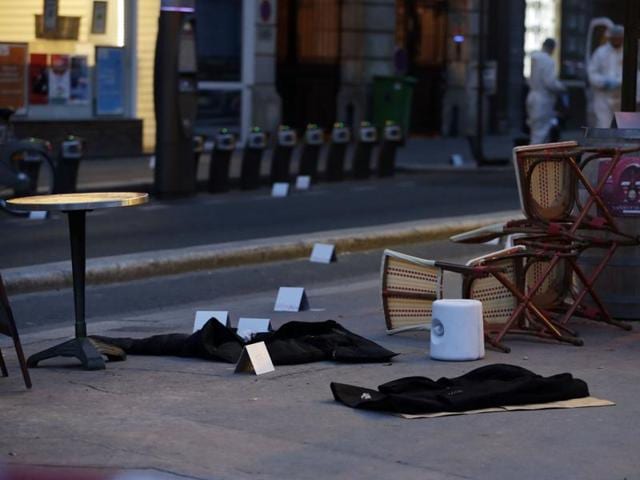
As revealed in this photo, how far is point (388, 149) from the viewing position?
21.6 meters

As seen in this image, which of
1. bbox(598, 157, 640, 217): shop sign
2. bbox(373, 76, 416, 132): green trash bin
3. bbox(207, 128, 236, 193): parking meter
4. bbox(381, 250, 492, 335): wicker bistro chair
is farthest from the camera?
bbox(373, 76, 416, 132): green trash bin

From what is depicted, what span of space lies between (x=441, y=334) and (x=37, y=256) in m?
5.42

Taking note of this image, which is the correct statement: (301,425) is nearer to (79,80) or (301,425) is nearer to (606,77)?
(606,77)

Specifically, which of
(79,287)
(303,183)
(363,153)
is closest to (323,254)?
(79,287)

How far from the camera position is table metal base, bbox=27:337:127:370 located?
760 centimetres

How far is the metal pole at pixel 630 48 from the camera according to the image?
32.2 feet

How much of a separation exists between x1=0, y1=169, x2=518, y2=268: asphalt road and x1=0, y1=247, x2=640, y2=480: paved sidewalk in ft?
15.8

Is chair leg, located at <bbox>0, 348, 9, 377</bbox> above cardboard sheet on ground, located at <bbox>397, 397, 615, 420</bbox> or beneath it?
beneath

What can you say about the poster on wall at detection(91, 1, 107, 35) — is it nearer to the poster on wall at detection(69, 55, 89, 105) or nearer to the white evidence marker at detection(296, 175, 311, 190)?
the poster on wall at detection(69, 55, 89, 105)

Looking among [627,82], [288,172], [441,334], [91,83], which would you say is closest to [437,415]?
[441,334]

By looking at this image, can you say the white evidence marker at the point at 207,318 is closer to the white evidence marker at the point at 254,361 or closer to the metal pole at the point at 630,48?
the white evidence marker at the point at 254,361

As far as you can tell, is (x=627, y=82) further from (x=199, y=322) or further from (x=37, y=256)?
(x=37, y=256)

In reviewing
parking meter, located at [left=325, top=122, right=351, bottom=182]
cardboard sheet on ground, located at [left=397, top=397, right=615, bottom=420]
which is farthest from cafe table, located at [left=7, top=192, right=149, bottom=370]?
parking meter, located at [left=325, top=122, right=351, bottom=182]

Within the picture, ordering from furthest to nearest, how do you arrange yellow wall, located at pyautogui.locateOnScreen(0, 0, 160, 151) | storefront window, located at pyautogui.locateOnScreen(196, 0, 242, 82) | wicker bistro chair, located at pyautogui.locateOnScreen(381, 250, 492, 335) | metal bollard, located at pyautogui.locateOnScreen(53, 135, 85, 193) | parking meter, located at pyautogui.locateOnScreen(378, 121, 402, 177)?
storefront window, located at pyautogui.locateOnScreen(196, 0, 242, 82) < yellow wall, located at pyautogui.locateOnScreen(0, 0, 160, 151) < parking meter, located at pyautogui.locateOnScreen(378, 121, 402, 177) < metal bollard, located at pyautogui.locateOnScreen(53, 135, 85, 193) < wicker bistro chair, located at pyautogui.locateOnScreen(381, 250, 492, 335)
